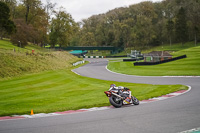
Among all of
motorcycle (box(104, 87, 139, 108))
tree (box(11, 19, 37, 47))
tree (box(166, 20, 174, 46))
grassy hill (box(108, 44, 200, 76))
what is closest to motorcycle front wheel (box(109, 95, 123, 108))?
motorcycle (box(104, 87, 139, 108))

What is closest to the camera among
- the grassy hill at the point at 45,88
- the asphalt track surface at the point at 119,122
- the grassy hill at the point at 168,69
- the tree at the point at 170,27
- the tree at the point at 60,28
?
the asphalt track surface at the point at 119,122

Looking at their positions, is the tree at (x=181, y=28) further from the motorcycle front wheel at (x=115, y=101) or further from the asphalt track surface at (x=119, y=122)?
the motorcycle front wheel at (x=115, y=101)

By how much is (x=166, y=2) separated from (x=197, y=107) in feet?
448

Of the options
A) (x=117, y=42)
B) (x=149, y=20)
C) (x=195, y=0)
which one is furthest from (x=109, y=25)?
(x=195, y=0)

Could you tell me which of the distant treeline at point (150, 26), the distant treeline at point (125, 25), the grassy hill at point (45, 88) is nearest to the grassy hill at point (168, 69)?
the grassy hill at point (45, 88)

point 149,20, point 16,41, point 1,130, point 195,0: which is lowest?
point 1,130

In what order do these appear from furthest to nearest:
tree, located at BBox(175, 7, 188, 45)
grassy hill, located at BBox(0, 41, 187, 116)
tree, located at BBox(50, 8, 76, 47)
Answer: tree, located at BBox(175, 7, 188, 45)
tree, located at BBox(50, 8, 76, 47)
grassy hill, located at BBox(0, 41, 187, 116)

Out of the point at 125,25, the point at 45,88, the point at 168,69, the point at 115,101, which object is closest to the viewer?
the point at 115,101

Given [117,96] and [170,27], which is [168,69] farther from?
[170,27]

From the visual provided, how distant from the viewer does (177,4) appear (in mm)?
127688

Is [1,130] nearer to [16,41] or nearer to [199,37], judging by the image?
[16,41]

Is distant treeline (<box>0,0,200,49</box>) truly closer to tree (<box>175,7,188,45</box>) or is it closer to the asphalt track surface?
tree (<box>175,7,188,45</box>)

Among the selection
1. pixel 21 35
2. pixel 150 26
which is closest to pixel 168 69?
pixel 21 35

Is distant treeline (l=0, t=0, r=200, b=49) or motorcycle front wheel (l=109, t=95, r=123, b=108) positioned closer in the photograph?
motorcycle front wheel (l=109, t=95, r=123, b=108)
